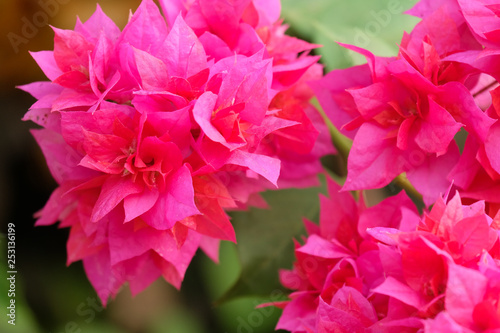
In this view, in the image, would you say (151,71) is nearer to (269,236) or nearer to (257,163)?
(257,163)

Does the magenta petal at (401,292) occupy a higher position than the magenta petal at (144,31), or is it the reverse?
the magenta petal at (144,31)

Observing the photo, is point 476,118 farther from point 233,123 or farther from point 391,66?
point 233,123

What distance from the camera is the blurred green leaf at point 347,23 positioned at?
2.21 ft

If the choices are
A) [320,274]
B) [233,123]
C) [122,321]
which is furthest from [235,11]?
[122,321]

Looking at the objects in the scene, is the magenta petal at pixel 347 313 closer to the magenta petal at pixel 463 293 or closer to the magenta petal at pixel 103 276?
the magenta petal at pixel 463 293

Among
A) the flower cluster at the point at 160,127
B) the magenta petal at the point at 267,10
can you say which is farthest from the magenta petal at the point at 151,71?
the magenta petal at the point at 267,10

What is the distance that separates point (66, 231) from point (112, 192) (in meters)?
0.29

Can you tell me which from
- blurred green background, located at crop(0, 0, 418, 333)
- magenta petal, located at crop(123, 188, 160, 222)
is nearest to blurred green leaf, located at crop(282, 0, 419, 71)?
blurred green background, located at crop(0, 0, 418, 333)

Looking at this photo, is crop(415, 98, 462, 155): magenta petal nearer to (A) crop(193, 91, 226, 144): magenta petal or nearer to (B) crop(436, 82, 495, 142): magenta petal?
(B) crop(436, 82, 495, 142): magenta petal

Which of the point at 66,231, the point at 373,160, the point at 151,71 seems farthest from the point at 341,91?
the point at 66,231

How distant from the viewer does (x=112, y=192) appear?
0.42 m

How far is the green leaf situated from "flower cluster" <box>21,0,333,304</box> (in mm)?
101

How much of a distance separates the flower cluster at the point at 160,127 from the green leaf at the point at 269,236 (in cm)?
10

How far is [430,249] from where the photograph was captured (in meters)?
0.36
